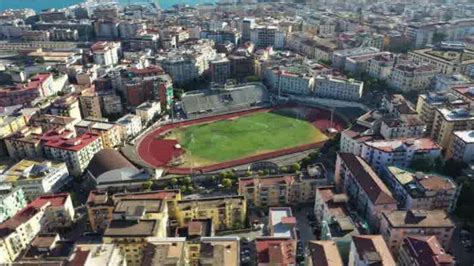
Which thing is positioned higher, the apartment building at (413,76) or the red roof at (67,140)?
the apartment building at (413,76)

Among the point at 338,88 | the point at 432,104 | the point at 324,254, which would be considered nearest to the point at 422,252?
the point at 324,254

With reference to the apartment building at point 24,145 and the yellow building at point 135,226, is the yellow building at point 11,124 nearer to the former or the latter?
the apartment building at point 24,145

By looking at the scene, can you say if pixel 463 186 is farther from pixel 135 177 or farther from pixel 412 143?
pixel 135 177

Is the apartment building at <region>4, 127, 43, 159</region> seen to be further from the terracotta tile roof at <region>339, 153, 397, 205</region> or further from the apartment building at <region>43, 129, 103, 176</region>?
the terracotta tile roof at <region>339, 153, 397, 205</region>

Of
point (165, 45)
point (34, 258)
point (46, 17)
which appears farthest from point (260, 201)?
point (46, 17)

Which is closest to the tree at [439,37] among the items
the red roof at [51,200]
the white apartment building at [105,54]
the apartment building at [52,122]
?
the white apartment building at [105,54]

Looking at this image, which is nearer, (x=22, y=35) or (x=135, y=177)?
(x=135, y=177)

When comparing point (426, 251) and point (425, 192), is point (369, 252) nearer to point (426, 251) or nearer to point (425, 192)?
point (426, 251)
